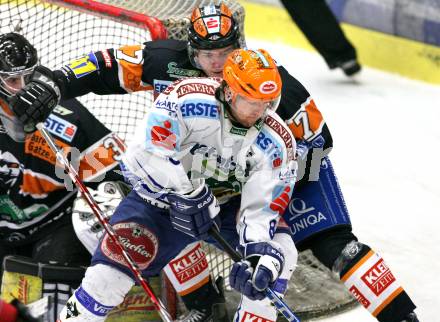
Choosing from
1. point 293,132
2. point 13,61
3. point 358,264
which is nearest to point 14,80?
point 13,61

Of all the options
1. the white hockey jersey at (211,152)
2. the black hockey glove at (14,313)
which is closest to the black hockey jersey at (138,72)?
the white hockey jersey at (211,152)

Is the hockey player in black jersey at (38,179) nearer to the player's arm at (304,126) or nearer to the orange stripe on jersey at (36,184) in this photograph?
the orange stripe on jersey at (36,184)

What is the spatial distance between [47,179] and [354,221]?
5.06 ft

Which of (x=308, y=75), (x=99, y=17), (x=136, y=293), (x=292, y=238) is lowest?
(x=308, y=75)

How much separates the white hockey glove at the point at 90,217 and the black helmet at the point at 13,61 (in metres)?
0.51

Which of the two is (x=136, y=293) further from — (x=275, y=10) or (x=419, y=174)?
(x=275, y=10)

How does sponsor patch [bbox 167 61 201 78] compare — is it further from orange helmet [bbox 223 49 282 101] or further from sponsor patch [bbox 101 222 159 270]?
sponsor patch [bbox 101 222 159 270]

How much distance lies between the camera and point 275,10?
7211 millimetres

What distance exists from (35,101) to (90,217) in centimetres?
51

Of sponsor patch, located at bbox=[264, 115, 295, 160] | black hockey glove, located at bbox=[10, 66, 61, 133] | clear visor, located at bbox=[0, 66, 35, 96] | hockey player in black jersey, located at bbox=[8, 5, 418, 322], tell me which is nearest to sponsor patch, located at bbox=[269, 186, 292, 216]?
sponsor patch, located at bbox=[264, 115, 295, 160]

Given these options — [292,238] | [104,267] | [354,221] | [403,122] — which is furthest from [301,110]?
[403,122]

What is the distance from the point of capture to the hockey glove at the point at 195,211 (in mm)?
3211

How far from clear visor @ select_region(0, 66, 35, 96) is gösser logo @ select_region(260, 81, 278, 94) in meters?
1.01

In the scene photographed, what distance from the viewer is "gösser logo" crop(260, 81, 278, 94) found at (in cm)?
320
